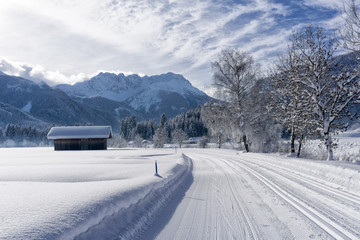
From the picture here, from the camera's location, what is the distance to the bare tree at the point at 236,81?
91.8ft

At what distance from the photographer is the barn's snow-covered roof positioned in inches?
1855

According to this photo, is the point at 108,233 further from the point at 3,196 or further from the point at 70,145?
the point at 70,145

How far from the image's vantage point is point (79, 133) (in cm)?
4816

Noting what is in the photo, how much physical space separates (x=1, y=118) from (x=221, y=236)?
760ft

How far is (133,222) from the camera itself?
5.59 m

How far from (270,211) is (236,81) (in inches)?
936

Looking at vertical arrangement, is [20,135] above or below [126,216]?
above

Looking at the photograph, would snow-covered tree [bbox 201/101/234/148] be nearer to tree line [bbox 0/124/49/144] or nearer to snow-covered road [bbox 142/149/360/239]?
snow-covered road [bbox 142/149/360/239]

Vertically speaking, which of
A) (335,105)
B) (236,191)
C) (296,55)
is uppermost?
(296,55)

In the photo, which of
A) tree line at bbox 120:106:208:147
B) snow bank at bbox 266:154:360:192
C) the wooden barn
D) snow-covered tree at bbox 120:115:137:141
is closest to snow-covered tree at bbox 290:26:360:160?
snow bank at bbox 266:154:360:192

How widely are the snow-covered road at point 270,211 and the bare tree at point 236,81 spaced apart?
58.1 feet

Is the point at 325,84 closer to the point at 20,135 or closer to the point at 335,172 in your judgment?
the point at 335,172

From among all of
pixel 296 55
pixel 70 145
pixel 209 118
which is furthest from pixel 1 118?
pixel 296 55

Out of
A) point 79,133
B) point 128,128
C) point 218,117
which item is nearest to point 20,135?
point 128,128
